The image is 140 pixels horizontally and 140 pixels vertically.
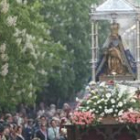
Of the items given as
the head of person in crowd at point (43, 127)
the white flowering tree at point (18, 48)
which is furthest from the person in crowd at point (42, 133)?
the white flowering tree at point (18, 48)

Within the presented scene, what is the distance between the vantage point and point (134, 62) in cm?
3903

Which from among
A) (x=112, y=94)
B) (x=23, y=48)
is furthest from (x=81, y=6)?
(x=112, y=94)

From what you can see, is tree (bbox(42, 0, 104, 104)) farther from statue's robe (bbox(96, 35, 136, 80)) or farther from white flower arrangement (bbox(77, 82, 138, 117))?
white flower arrangement (bbox(77, 82, 138, 117))

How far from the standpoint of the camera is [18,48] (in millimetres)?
32875

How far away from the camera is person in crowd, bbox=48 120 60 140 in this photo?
2715 centimetres

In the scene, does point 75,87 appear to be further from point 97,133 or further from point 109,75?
point 97,133

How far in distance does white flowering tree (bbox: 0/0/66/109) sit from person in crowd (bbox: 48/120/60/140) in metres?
4.30

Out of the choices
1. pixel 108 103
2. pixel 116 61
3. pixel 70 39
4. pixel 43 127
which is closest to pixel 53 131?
pixel 43 127

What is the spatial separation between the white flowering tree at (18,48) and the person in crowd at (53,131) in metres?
4.30

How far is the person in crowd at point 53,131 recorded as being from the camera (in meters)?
27.1

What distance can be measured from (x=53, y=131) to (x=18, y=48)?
19.8 feet

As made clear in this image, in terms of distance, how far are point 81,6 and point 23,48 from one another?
23.8m

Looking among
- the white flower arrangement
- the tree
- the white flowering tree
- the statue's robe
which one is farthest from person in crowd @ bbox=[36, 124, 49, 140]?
the tree

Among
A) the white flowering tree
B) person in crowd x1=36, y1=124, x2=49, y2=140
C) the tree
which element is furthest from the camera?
the tree
